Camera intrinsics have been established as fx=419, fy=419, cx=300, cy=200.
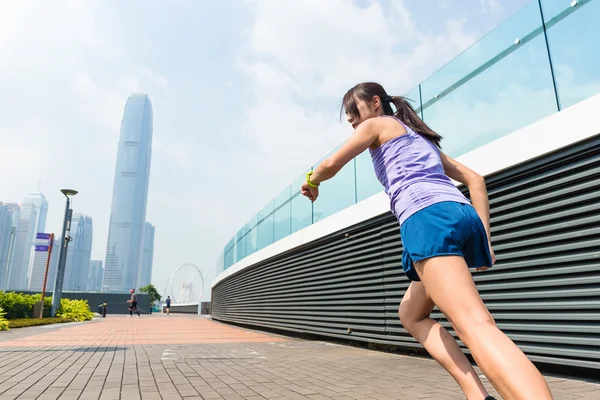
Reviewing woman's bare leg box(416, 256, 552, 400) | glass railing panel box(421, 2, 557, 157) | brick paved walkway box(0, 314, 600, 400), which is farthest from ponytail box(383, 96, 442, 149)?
glass railing panel box(421, 2, 557, 157)

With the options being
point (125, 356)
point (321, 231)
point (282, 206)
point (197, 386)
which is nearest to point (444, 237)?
point (197, 386)

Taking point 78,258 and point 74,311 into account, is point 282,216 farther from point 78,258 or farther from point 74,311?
point 78,258

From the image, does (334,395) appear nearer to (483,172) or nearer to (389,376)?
(389,376)

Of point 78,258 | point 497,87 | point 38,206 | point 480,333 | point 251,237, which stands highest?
point 38,206

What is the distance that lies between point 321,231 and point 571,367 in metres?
6.13

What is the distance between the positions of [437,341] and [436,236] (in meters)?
0.58

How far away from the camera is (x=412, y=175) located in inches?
65.2

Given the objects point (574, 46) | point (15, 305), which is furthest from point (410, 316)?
point (15, 305)

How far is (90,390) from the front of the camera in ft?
12.4

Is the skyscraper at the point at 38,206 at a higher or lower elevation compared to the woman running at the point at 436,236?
higher

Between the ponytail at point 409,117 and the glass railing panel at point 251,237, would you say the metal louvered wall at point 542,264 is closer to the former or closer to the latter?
the ponytail at point 409,117

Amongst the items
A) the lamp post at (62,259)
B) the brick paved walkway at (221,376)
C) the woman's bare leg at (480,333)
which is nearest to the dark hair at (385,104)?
the woman's bare leg at (480,333)

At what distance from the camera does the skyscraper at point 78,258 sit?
5733 inches

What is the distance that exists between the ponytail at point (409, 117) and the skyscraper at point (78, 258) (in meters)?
153
